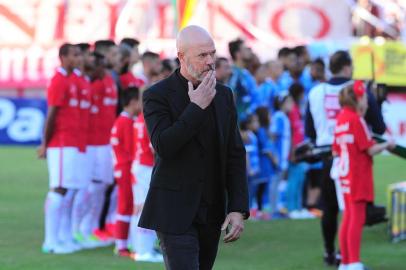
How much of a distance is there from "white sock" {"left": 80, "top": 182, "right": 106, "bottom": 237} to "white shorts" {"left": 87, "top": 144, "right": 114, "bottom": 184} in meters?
0.09

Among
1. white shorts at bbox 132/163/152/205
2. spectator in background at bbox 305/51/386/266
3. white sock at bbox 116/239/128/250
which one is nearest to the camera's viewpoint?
spectator in background at bbox 305/51/386/266

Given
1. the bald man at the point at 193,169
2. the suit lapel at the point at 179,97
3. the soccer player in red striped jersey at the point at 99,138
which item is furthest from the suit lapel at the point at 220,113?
the soccer player in red striped jersey at the point at 99,138

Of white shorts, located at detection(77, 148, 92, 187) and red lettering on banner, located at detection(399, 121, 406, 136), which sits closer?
white shorts, located at detection(77, 148, 92, 187)

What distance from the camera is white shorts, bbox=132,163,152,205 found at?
1120 cm

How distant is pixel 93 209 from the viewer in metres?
12.7

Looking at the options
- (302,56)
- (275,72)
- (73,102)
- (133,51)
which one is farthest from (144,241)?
(302,56)

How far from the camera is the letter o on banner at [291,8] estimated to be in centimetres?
3083

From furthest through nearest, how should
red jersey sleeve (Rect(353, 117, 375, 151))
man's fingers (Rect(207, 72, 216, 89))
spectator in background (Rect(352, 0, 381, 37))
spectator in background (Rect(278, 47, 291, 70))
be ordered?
spectator in background (Rect(352, 0, 381, 37)) < spectator in background (Rect(278, 47, 291, 70)) < red jersey sleeve (Rect(353, 117, 375, 151)) < man's fingers (Rect(207, 72, 216, 89))

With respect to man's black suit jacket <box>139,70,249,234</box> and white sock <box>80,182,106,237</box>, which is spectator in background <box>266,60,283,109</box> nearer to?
white sock <box>80,182,106,237</box>

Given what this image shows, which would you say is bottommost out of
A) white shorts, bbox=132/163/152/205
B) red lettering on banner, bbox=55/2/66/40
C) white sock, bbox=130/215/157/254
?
white sock, bbox=130/215/157/254

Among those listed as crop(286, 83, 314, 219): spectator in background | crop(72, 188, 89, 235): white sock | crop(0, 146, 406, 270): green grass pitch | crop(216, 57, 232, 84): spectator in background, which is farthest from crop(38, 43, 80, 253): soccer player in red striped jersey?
crop(286, 83, 314, 219): spectator in background

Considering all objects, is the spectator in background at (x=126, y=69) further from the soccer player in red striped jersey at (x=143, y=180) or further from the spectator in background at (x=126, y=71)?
the soccer player in red striped jersey at (x=143, y=180)

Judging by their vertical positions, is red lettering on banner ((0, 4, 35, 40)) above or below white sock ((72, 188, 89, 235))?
above

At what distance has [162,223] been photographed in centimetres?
649
